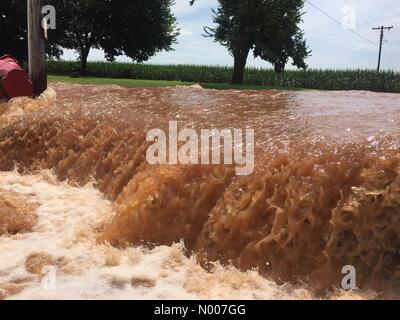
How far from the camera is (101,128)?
6.54 meters

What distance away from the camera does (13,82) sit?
851 centimetres

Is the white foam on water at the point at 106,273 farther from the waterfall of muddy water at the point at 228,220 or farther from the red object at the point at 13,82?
the red object at the point at 13,82

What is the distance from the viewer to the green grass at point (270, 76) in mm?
27328

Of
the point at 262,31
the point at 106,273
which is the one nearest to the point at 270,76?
the point at 262,31

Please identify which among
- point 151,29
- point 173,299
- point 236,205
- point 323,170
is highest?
point 151,29

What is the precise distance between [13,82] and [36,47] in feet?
2.60

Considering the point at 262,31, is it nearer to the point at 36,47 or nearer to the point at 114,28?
the point at 114,28

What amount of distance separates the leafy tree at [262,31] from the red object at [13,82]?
17021 mm

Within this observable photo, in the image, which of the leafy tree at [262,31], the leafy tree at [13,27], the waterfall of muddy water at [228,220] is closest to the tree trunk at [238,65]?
the leafy tree at [262,31]

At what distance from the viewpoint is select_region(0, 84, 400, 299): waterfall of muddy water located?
3.36m

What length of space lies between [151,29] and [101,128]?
25.6 metres

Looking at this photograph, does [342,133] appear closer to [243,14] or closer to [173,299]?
[173,299]
